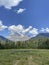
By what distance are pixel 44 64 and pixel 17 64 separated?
28.3 ft

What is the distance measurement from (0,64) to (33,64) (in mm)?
10552

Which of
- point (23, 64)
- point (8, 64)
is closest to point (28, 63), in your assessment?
point (23, 64)

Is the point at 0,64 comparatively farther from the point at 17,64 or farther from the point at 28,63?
the point at 28,63

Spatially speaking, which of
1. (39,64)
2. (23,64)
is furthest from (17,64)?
(39,64)

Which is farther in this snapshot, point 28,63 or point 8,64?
point 28,63

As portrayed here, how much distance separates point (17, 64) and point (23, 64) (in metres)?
2.23

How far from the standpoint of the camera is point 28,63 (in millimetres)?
59469

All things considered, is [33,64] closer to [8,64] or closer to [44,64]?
[44,64]

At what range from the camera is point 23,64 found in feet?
Result: 189

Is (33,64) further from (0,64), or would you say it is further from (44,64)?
(0,64)

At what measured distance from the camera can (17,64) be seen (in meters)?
56.3

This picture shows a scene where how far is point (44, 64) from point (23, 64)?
6.85 meters

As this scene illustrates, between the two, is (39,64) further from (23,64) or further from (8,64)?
(8,64)

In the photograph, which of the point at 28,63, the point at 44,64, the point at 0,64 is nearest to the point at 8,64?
the point at 0,64
